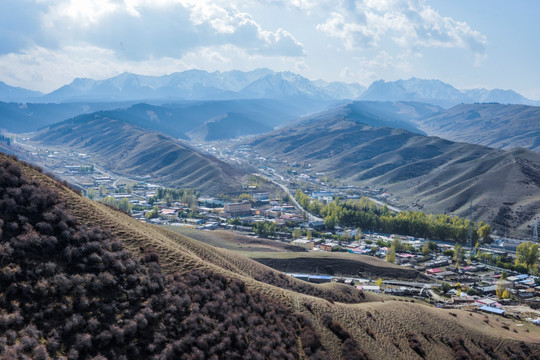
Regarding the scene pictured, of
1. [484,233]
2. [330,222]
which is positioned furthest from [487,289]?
[330,222]

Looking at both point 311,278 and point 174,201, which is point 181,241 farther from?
point 174,201

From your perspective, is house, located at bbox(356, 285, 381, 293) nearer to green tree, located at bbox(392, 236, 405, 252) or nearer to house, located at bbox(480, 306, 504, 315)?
house, located at bbox(480, 306, 504, 315)

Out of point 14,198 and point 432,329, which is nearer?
point 14,198

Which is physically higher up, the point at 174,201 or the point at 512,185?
the point at 512,185

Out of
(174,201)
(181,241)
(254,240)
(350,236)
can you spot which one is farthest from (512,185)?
(181,241)

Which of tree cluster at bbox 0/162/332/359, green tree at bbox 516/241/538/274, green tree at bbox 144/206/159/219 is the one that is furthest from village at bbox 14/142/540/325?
tree cluster at bbox 0/162/332/359

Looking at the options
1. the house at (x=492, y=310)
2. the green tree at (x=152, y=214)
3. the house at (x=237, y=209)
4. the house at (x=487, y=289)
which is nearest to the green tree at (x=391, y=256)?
the house at (x=487, y=289)
